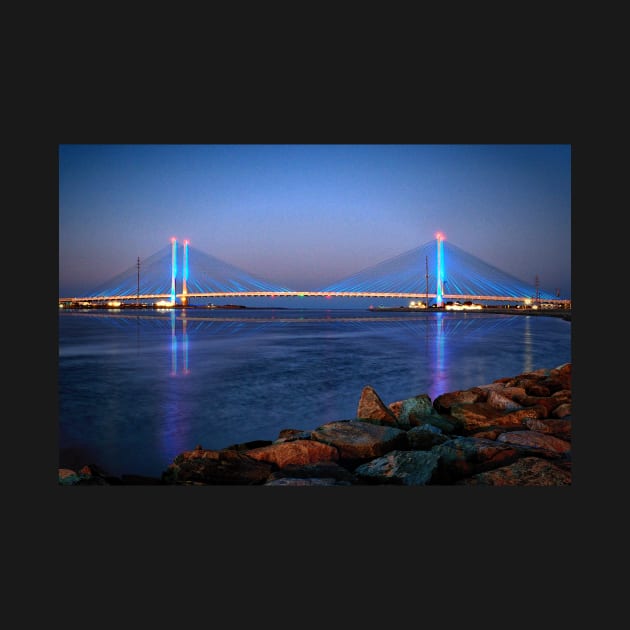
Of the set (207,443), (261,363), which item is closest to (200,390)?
(207,443)

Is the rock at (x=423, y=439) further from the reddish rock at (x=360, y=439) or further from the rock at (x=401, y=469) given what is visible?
→ the rock at (x=401, y=469)

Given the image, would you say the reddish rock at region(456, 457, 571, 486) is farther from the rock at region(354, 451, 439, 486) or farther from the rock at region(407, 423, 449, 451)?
the rock at region(407, 423, 449, 451)

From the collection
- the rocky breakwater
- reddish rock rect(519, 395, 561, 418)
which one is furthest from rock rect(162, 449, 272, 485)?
reddish rock rect(519, 395, 561, 418)

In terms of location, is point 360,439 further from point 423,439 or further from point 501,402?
point 501,402

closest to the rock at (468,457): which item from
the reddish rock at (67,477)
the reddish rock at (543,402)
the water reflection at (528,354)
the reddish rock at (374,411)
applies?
the reddish rock at (374,411)

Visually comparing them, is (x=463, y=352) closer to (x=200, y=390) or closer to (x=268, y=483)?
(x=200, y=390)
